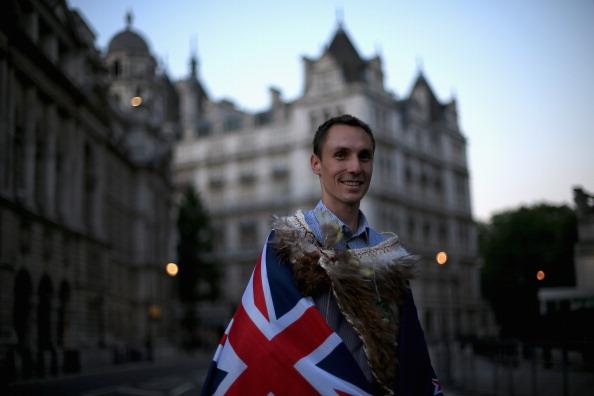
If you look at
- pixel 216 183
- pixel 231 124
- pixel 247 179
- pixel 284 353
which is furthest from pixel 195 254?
pixel 284 353

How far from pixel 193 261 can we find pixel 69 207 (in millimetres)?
22052

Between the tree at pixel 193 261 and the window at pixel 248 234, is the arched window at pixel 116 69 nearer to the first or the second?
the tree at pixel 193 261

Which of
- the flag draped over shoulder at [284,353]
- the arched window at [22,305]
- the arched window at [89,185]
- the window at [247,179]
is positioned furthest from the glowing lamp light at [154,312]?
the flag draped over shoulder at [284,353]

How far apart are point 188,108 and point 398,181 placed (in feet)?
89.5

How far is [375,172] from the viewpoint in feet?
190

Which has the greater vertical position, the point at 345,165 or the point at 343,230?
the point at 345,165

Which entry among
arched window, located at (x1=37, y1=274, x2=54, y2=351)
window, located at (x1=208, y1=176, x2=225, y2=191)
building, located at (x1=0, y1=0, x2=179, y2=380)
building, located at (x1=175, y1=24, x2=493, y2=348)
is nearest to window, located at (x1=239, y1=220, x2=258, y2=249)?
building, located at (x1=175, y1=24, x2=493, y2=348)

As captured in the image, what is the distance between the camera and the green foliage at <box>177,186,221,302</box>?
55812 mm

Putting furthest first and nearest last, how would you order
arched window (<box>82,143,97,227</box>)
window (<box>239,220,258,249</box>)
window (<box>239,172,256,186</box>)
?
window (<box>239,172,256,186</box>)
window (<box>239,220,258,249</box>)
arched window (<box>82,143,97,227</box>)

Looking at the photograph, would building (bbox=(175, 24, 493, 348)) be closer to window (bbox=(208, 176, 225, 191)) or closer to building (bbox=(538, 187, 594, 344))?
window (bbox=(208, 176, 225, 191))

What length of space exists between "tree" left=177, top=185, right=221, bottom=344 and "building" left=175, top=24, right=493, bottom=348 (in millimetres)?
6812

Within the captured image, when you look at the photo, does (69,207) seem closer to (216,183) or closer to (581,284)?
(581,284)

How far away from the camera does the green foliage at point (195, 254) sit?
55812 mm

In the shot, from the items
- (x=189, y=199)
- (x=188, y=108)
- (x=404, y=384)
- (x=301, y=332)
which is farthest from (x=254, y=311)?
(x=188, y=108)
